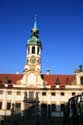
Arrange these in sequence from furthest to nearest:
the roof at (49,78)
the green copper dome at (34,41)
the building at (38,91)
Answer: the green copper dome at (34,41) < the roof at (49,78) < the building at (38,91)

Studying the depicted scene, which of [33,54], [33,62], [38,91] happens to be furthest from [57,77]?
[33,54]

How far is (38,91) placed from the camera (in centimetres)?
5334

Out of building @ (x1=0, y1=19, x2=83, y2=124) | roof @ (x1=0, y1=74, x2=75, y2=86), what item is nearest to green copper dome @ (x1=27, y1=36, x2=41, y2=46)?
building @ (x1=0, y1=19, x2=83, y2=124)

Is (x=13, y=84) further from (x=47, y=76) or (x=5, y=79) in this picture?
(x=47, y=76)

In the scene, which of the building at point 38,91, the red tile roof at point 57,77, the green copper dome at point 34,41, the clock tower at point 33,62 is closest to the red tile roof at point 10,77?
the building at point 38,91

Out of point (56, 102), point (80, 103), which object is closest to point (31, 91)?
point (56, 102)

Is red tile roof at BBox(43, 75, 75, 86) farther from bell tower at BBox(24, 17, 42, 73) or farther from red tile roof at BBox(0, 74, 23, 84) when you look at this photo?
red tile roof at BBox(0, 74, 23, 84)

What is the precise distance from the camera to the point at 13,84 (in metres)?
54.2

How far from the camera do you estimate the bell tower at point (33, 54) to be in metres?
57.2

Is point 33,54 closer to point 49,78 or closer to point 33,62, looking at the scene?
point 33,62

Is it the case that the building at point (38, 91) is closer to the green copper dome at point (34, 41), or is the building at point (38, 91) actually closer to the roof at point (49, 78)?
the roof at point (49, 78)

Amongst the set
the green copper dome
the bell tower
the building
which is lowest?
the building

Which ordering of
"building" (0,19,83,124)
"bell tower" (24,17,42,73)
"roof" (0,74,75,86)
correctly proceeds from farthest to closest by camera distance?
"bell tower" (24,17,42,73) → "roof" (0,74,75,86) → "building" (0,19,83,124)

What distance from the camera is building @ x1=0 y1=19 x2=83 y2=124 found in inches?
2047
